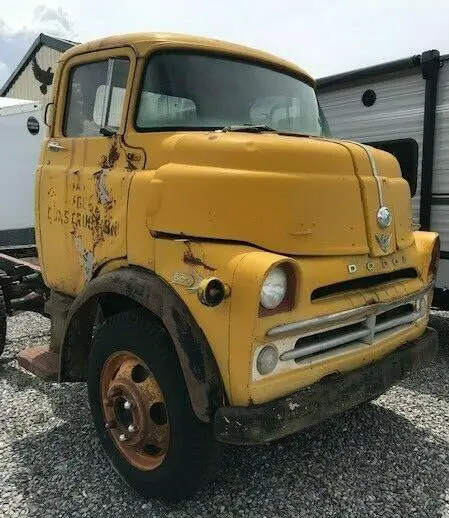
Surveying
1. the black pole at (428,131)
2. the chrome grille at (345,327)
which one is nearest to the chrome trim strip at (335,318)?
the chrome grille at (345,327)

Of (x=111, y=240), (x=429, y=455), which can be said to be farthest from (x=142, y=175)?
(x=429, y=455)

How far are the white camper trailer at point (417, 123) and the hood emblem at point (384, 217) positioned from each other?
198cm

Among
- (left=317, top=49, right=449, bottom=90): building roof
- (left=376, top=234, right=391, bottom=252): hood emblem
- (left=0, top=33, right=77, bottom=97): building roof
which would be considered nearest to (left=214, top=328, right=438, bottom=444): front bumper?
(left=376, top=234, right=391, bottom=252): hood emblem

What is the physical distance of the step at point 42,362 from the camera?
11.4ft

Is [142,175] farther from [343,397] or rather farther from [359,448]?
[359,448]

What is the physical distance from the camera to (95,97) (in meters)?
3.42

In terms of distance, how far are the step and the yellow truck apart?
0.07ft

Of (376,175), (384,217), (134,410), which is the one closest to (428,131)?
(376,175)

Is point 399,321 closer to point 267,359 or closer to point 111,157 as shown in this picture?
point 267,359

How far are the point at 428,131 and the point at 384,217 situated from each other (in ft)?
9.04

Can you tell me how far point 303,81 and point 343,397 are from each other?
2300 mm

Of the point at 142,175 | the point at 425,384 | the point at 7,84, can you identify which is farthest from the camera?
the point at 7,84

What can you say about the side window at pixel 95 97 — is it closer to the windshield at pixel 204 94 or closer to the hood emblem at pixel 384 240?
the windshield at pixel 204 94

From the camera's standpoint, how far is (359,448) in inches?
136
